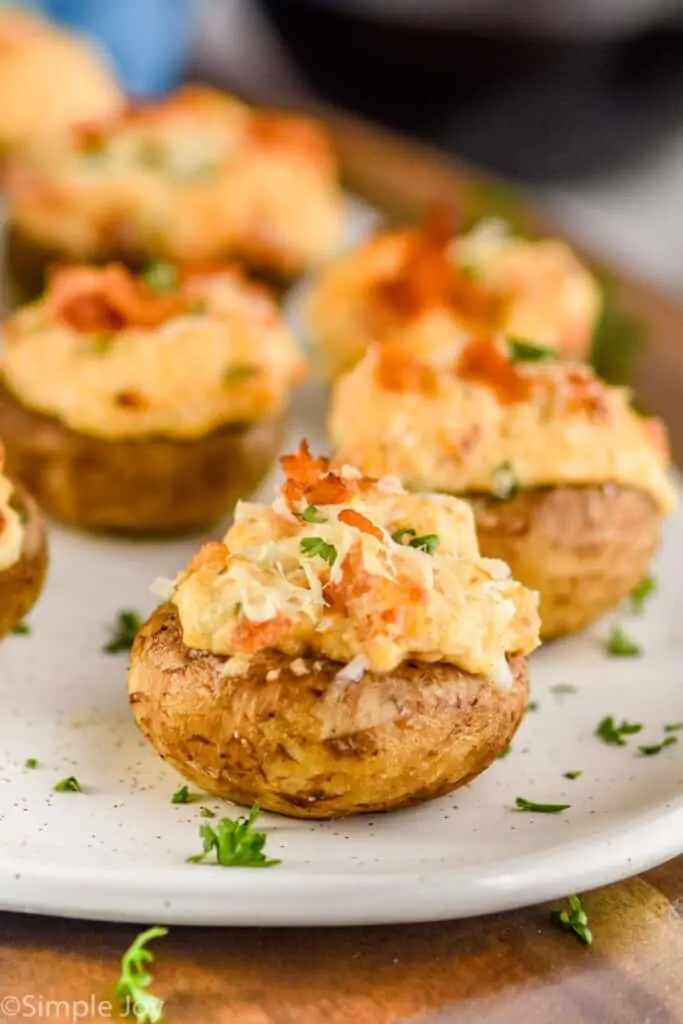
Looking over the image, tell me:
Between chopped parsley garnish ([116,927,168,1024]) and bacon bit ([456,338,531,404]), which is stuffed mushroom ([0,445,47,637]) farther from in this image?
bacon bit ([456,338,531,404])

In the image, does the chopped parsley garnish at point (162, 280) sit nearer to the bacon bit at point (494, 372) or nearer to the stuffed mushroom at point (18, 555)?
the bacon bit at point (494, 372)

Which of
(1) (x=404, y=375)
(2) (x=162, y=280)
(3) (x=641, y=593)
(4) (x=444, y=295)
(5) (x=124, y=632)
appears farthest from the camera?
(4) (x=444, y=295)

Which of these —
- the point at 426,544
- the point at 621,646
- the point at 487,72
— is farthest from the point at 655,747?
the point at 487,72

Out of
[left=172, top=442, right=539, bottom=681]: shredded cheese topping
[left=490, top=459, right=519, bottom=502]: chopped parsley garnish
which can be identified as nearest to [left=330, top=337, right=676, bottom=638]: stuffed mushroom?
[left=490, top=459, right=519, bottom=502]: chopped parsley garnish

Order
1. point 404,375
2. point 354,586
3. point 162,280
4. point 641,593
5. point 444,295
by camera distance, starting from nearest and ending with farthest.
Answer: point 354,586, point 404,375, point 641,593, point 162,280, point 444,295

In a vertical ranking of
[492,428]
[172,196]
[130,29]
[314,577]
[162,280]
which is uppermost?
[314,577]

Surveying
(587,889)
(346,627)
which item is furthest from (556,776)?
(346,627)

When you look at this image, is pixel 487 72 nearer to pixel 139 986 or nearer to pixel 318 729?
pixel 318 729
